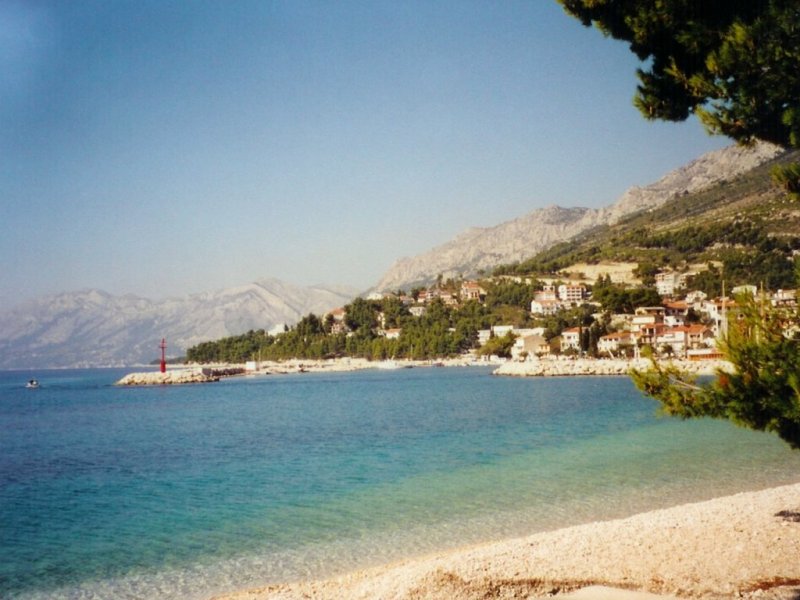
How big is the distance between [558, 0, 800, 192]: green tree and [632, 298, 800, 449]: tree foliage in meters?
1.45

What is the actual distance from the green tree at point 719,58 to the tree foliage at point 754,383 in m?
1.45

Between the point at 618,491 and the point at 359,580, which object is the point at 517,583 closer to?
the point at 359,580

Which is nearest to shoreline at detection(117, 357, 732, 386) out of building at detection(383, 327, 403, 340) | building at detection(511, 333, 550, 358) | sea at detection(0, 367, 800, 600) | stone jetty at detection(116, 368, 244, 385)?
stone jetty at detection(116, 368, 244, 385)

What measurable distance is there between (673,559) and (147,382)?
100184 millimetres

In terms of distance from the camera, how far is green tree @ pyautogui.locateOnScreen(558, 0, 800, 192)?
6.39m

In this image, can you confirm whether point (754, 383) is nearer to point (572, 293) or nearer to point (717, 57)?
point (717, 57)

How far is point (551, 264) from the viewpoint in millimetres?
159875

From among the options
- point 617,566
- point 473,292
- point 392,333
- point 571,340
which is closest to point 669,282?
point 571,340

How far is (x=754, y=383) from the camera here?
20.7 ft

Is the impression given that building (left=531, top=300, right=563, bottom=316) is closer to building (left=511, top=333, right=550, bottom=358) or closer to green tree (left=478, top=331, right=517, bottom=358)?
green tree (left=478, top=331, right=517, bottom=358)

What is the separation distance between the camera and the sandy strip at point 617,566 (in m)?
7.41

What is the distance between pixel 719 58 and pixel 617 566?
20.0 feet

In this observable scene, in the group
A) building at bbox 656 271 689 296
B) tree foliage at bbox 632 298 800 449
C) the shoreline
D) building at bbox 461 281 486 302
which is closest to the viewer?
tree foliage at bbox 632 298 800 449

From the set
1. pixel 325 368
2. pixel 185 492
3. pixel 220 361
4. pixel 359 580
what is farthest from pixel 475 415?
pixel 220 361
